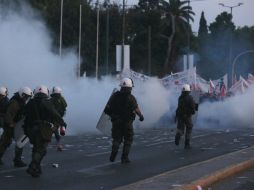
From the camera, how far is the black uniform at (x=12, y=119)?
12945mm

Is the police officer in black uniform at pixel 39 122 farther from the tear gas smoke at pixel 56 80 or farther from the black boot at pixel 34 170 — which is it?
the tear gas smoke at pixel 56 80

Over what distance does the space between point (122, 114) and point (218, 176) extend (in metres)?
2.95

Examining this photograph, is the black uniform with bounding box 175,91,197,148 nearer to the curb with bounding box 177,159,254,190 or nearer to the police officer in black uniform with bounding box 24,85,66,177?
the curb with bounding box 177,159,254,190

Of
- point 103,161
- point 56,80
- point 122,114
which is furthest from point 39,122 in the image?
point 56,80

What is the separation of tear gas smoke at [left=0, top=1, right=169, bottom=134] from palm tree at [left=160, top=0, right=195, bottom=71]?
190ft

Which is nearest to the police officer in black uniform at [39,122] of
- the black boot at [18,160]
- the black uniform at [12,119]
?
the black uniform at [12,119]

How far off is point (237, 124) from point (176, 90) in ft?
11.2

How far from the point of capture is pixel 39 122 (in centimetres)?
1202

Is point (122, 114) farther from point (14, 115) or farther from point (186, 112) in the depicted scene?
point (186, 112)

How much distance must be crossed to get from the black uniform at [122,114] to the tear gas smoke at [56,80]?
11.6 meters

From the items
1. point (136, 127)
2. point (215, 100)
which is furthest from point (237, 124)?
point (136, 127)

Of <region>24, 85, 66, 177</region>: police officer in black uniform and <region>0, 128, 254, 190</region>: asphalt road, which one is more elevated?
<region>24, 85, 66, 177</region>: police officer in black uniform

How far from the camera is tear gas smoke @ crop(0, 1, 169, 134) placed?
88.5 ft

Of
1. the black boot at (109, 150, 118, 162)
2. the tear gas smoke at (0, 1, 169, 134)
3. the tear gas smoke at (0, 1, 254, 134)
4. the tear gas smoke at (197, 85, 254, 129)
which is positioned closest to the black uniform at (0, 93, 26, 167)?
the black boot at (109, 150, 118, 162)
